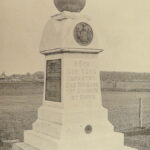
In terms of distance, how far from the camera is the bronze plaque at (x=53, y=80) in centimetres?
471

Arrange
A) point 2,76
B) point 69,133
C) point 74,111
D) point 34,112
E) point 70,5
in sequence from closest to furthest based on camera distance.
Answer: point 69,133, point 74,111, point 70,5, point 2,76, point 34,112

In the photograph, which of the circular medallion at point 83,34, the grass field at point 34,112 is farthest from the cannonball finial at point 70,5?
the grass field at point 34,112

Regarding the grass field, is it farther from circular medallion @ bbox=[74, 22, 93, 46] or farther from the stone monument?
circular medallion @ bbox=[74, 22, 93, 46]

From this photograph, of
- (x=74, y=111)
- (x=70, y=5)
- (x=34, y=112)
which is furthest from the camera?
(x=34, y=112)

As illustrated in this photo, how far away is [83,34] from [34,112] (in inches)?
93.5

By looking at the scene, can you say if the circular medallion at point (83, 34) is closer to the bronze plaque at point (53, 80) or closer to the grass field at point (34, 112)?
the bronze plaque at point (53, 80)

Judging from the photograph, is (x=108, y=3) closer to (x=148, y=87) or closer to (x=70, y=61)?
(x=148, y=87)

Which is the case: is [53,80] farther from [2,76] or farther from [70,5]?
[2,76]

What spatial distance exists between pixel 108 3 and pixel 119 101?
1999 millimetres

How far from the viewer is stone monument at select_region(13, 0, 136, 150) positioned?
457 cm

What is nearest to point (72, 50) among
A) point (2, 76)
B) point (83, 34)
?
point (83, 34)

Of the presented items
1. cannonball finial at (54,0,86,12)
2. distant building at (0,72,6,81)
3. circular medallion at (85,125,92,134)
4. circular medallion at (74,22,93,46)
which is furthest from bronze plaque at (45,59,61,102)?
distant building at (0,72,6,81)

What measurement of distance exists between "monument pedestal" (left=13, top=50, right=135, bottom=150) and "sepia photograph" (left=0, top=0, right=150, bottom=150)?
13mm

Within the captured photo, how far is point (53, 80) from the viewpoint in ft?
15.9
